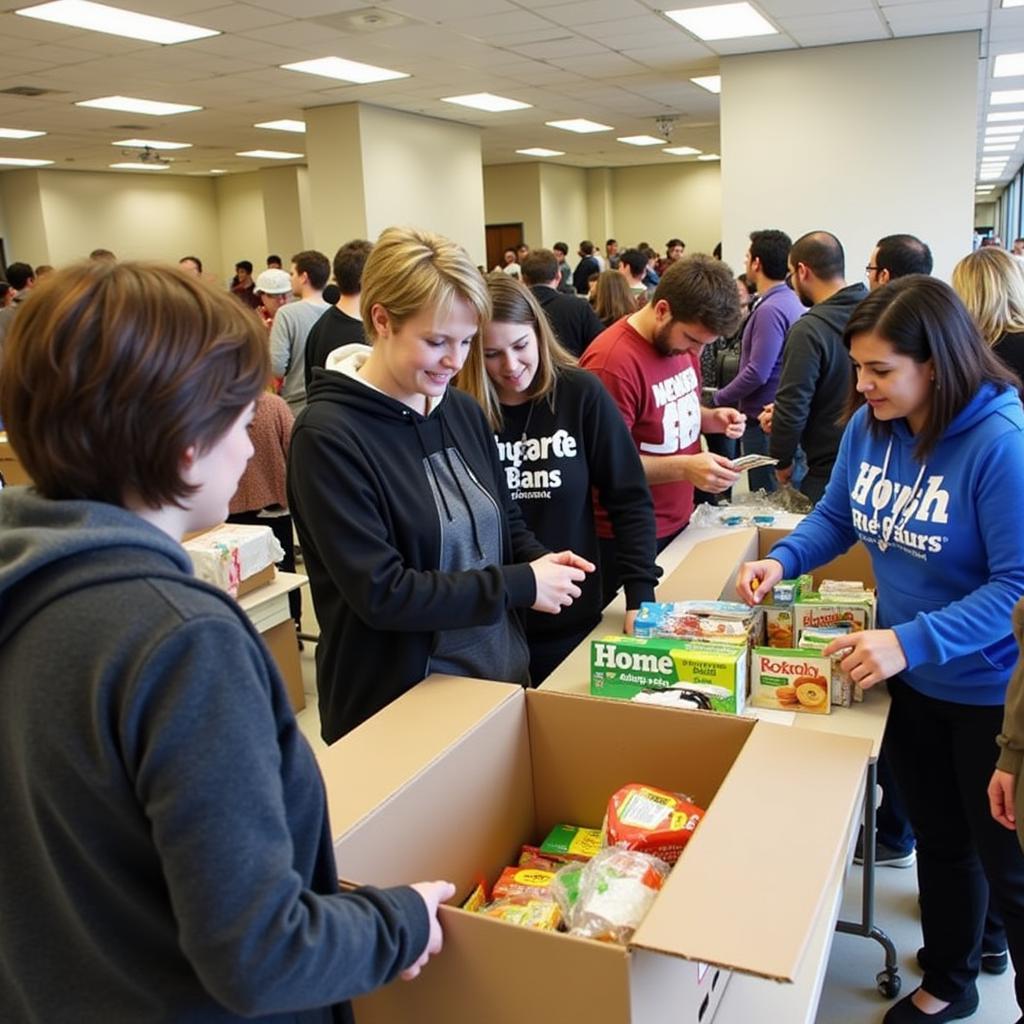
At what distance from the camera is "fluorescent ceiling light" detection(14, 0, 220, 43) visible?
16.4ft

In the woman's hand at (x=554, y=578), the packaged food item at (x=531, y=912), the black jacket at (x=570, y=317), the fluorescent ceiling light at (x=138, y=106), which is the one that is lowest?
the packaged food item at (x=531, y=912)

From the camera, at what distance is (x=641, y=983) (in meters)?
0.86

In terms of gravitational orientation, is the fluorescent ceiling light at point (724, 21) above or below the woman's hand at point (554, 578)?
above

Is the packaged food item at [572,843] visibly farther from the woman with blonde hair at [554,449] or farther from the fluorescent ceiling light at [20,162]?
the fluorescent ceiling light at [20,162]

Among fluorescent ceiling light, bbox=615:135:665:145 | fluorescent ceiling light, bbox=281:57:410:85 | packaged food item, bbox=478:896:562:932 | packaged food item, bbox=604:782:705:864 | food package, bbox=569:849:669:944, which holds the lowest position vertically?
packaged food item, bbox=478:896:562:932

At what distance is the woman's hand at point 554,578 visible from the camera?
1.48m

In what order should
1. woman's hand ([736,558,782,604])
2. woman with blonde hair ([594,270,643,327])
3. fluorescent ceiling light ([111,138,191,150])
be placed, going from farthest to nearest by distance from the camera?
fluorescent ceiling light ([111,138,191,150])
woman with blonde hair ([594,270,643,327])
woman's hand ([736,558,782,604])

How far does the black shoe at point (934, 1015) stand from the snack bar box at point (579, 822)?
31.7 inches

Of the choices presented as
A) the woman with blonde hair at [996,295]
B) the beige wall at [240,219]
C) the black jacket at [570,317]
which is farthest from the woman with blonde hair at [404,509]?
the beige wall at [240,219]

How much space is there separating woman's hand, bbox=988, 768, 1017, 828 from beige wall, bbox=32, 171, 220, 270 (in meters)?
12.4

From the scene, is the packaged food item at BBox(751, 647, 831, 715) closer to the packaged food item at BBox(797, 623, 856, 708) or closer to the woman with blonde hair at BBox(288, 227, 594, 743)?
the packaged food item at BBox(797, 623, 856, 708)

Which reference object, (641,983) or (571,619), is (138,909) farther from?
(571,619)

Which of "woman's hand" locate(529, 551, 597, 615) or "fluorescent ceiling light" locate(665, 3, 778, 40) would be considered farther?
"fluorescent ceiling light" locate(665, 3, 778, 40)

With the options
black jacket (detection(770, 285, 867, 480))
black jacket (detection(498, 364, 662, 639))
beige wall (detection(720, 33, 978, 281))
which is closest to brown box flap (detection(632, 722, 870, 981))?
black jacket (detection(498, 364, 662, 639))
